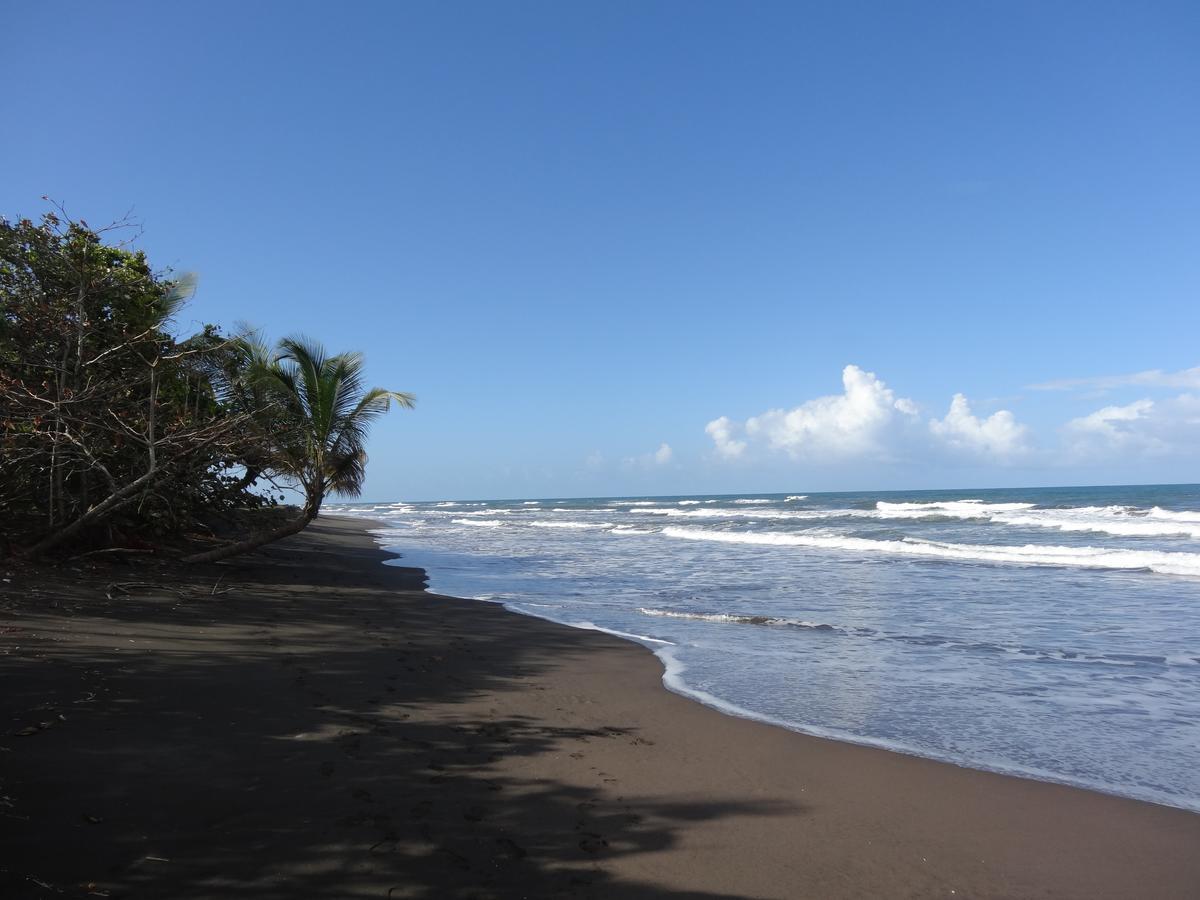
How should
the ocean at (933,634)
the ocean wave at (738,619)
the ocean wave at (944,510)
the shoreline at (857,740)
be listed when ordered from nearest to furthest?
the shoreline at (857,740), the ocean at (933,634), the ocean wave at (738,619), the ocean wave at (944,510)

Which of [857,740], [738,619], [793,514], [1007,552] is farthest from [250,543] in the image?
[793,514]

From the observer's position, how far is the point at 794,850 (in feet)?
→ 12.0

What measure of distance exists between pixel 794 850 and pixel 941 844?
0.82 meters

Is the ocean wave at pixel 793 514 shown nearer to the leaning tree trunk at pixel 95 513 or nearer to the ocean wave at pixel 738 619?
the ocean wave at pixel 738 619

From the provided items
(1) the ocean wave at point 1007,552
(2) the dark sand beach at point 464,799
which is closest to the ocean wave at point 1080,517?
(1) the ocean wave at point 1007,552

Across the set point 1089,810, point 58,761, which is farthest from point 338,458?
point 1089,810

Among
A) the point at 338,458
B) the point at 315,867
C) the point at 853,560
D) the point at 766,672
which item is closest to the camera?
the point at 315,867

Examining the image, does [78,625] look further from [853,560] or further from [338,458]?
[853,560]

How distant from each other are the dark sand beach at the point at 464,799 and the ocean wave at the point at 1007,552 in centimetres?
1506

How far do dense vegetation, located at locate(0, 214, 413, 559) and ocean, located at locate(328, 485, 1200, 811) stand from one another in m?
4.47

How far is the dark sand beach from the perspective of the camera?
312 centimetres

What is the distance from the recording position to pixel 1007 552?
1997cm

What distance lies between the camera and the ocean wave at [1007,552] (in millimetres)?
16609

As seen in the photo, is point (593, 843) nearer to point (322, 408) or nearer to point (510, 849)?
point (510, 849)
